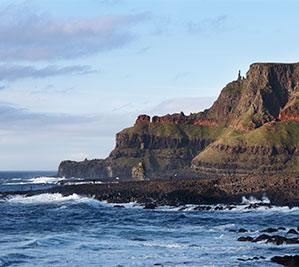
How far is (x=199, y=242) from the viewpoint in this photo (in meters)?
53.6

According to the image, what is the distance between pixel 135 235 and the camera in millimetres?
60188

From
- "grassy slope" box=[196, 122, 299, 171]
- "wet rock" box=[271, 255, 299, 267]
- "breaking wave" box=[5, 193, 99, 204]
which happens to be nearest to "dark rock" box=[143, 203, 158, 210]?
"breaking wave" box=[5, 193, 99, 204]

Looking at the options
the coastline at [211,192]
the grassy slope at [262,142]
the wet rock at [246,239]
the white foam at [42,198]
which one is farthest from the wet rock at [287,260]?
the grassy slope at [262,142]

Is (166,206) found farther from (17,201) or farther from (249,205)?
(17,201)

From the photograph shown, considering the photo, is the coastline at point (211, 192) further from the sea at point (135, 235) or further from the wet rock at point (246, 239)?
the wet rock at point (246, 239)

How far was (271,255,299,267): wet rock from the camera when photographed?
3875 centimetres

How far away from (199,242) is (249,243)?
13.4ft

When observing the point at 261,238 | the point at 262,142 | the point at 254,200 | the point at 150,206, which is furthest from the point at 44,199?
the point at 262,142

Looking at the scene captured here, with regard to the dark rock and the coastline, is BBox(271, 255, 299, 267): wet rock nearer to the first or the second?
the coastline

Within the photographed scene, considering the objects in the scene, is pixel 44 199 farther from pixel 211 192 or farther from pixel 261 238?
pixel 261 238

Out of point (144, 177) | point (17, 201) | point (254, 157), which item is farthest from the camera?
point (144, 177)

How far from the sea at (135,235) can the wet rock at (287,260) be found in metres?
0.49

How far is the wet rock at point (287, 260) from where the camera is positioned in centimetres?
3875

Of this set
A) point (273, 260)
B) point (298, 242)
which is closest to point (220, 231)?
point (298, 242)
